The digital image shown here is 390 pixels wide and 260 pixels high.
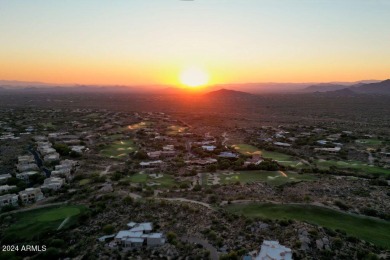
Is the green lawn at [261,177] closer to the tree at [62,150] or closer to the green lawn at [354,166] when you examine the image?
the green lawn at [354,166]

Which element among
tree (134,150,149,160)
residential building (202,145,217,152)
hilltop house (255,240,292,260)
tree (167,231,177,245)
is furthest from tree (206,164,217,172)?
hilltop house (255,240,292,260)

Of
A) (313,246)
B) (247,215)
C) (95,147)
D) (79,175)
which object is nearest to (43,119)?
(95,147)

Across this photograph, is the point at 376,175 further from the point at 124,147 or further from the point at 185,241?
the point at 124,147

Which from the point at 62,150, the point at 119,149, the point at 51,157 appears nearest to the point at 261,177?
the point at 119,149

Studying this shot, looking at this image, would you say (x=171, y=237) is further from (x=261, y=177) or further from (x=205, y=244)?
(x=261, y=177)

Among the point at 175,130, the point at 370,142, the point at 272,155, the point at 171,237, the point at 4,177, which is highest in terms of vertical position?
the point at 171,237

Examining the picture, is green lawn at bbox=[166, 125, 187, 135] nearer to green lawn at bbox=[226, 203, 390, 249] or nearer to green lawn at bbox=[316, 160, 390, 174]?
green lawn at bbox=[316, 160, 390, 174]
